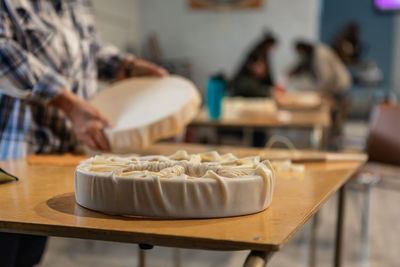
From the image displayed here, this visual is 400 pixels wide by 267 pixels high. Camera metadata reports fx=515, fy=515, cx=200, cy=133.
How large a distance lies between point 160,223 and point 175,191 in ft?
0.16

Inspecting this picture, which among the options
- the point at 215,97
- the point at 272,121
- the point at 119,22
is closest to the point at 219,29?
the point at 119,22

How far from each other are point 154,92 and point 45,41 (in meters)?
0.32

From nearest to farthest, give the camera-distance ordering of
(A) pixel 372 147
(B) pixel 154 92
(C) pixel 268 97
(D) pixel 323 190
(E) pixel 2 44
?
(D) pixel 323 190 < (E) pixel 2 44 < (B) pixel 154 92 < (A) pixel 372 147 < (C) pixel 268 97

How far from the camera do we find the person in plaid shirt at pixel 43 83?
47.6 inches

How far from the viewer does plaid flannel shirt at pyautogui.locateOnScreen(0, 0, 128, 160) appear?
1212 millimetres

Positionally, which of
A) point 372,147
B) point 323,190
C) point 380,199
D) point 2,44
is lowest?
point 380,199

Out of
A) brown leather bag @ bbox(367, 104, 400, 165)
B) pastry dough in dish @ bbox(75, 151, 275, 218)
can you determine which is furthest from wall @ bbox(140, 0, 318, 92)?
pastry dough in dish @ bbox(75, 151, 275, 218)

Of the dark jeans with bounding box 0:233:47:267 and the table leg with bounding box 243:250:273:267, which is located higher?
the table leg with bounding box 243:250:273:267

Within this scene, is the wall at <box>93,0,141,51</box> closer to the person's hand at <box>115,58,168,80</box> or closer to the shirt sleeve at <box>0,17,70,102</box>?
the person's hand at <box>115,58,168,80</box>

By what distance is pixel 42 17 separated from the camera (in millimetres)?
1321

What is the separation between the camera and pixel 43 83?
47.9 inches

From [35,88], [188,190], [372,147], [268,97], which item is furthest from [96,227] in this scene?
[268,97]

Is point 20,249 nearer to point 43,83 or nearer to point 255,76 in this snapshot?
point 43,83

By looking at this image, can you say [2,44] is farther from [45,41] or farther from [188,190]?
[188,190]
